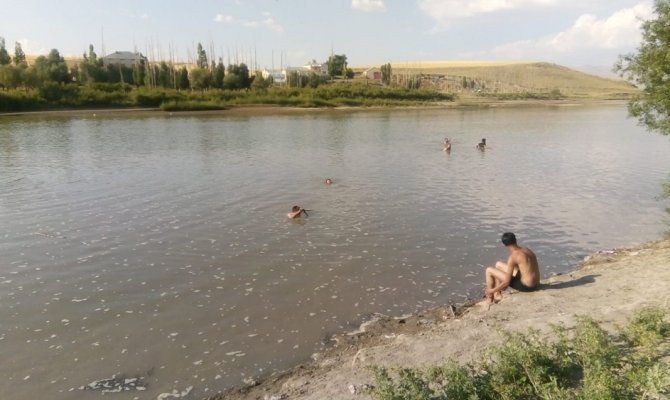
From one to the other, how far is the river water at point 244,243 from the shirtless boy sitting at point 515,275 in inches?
48.8

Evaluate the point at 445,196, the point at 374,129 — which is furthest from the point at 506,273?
the point at 374,129

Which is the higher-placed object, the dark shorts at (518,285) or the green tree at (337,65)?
the green tree at (337,65)

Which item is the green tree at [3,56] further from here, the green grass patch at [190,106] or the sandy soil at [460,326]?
the sandy soil at [460,326]

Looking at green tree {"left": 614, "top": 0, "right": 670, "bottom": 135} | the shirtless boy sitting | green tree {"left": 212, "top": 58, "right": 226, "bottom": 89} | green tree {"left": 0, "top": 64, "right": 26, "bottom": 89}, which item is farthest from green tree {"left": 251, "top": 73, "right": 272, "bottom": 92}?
the shirtless boy sitting

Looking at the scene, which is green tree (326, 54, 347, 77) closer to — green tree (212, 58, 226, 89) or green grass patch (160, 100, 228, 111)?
green tree (212, 58, 226, 89)

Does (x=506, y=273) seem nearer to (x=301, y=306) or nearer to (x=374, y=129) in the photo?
(x=301, y=306)

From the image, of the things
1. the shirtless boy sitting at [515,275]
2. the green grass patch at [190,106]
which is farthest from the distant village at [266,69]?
the shirtless boy sitting at [515,275]

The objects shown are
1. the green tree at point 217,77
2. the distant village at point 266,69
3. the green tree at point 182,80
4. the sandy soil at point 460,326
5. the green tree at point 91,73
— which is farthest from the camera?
the distant village at point 266,69

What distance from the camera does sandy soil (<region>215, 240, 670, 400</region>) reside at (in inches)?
317

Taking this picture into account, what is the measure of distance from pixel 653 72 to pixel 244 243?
46.7 ft

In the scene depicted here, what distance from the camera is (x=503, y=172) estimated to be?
30.3m

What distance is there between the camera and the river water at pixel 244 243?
31.4ft

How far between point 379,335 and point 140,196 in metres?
16.6

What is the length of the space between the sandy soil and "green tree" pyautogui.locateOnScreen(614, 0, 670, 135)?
6065 millimetres
